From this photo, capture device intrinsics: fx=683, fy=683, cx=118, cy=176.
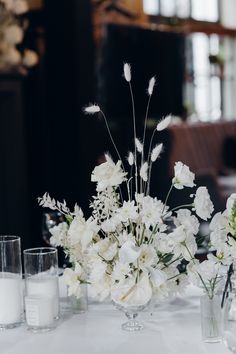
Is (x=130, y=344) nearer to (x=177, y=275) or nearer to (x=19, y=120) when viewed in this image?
(x=177, y=275)

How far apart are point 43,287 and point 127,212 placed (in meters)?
0.29

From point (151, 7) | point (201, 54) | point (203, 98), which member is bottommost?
point (203, 98)

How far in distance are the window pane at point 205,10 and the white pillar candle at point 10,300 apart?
7853 mm

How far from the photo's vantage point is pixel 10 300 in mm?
1594

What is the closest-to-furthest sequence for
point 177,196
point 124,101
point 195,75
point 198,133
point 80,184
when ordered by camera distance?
point 177,196 < point 80,184 < point 124,101 < point 198,133 < point 195,75

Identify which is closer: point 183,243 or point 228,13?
point 183,243

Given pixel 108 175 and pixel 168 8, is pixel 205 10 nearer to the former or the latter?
pixel 168 8

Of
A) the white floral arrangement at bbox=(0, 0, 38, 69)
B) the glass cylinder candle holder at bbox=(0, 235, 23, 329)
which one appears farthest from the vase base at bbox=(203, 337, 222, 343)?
the white floral arrangement at bbox=(0, 0, 38, 69)

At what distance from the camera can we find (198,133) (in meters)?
7.04

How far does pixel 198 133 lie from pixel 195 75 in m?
1.82

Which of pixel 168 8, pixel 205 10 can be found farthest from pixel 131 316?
pixel 205 10

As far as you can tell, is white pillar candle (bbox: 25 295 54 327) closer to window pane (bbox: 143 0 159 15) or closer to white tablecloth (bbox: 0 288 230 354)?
white tablecloth (bbox: 0 288 230 354)

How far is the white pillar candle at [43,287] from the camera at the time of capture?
5.16ft

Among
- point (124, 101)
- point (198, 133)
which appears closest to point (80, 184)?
point (124, 101)
